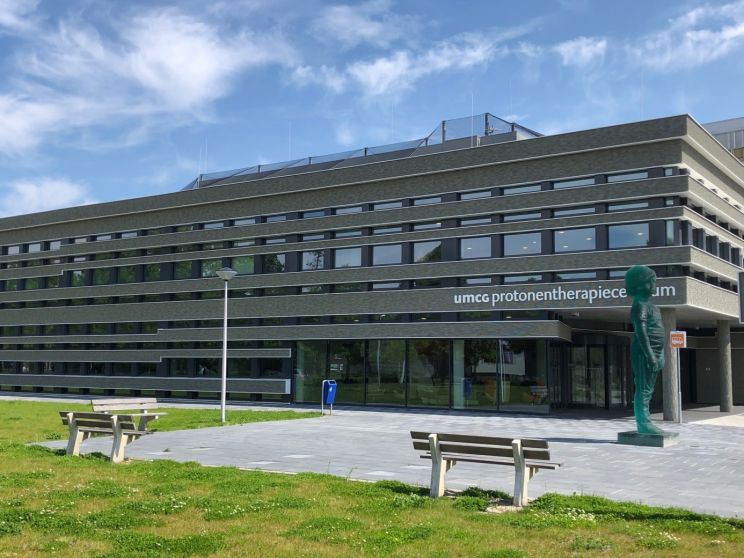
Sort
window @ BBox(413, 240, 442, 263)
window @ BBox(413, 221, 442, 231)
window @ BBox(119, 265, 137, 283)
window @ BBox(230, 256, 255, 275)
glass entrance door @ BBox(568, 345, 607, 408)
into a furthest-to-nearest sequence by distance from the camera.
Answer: window @ BBox(119, 265, 137, 283)
window @ BBox(230, 256, 255, 275)
glass entrance door @ BBox(568, 345, 607, 408)
window @ BBox(413, 221, 442, 231)
window @ BBox(413, 240, 442, 263)

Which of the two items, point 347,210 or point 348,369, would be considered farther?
point 347,210

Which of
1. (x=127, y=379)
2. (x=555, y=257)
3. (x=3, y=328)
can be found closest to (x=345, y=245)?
(x=555, y=257)

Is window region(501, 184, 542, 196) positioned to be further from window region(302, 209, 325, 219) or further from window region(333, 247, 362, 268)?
window region(302, 209, 325, 219)

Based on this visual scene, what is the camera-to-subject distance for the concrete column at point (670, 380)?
25.9 metres

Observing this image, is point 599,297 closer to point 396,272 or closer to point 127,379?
point 396,272

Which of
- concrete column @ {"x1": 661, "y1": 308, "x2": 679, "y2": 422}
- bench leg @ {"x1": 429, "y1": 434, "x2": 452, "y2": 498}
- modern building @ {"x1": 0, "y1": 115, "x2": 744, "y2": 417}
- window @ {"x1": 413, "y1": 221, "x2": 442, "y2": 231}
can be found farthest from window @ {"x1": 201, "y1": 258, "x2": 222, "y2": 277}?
bench leg @ {"x1": 429, "y1": 434, "x2": 452, "y2": 498}

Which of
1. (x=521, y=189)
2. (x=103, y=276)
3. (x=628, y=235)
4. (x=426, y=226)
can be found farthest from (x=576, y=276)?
(x=103, y=276)

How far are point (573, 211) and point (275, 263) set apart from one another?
1461cm

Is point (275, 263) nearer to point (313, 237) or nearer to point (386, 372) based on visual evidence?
point (313, 237)

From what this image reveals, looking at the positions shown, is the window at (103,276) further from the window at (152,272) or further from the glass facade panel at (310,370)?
the glass facade panel at (310,370)

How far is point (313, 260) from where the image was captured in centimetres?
3584

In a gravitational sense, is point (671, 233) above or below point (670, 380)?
above

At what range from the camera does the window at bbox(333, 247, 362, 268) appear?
34438 mm

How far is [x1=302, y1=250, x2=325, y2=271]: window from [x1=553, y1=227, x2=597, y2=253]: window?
11076 mm
